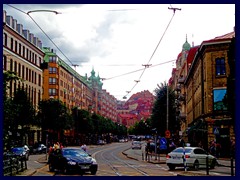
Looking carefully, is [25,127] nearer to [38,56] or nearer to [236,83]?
[38,56]

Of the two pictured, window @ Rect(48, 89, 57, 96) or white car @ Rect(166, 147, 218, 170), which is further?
window @ Rect(48, 89, 57, 96)

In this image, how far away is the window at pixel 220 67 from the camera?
44719mm

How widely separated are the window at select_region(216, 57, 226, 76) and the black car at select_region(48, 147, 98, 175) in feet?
75.7

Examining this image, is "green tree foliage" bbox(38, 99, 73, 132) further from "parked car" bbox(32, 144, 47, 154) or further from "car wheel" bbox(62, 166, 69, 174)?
"car wheel" bbox(62, 166, 69, 174)

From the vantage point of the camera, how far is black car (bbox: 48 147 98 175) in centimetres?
2339

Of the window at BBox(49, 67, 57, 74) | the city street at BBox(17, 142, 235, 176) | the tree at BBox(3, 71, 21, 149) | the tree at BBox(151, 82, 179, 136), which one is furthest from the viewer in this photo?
the window at BBox(49, 67, 57, 74)

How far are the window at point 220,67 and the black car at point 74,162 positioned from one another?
2308cm

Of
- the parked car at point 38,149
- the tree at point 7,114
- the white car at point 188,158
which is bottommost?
the parked car at point 38,149

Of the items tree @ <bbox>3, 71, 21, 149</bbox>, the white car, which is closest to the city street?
the white car

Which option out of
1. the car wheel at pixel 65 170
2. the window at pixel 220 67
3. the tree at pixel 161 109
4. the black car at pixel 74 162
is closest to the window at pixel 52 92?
the tree at pixel 161 109

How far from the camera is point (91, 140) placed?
124 m

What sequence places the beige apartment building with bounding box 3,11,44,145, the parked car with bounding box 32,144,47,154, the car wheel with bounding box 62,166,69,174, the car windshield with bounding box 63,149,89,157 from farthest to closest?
the parked car with bounding box 32,144,47,154, the beige apartment building with bounding box 3,11,44,145, the car windshield with bounding box 63,149,89,157, the car wheel with bounding box 62,166,69,174

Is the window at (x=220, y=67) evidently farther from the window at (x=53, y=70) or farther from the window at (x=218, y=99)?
the window at (x=53, y=70)

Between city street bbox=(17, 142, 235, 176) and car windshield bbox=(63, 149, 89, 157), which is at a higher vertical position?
car windshield bbox=(63, 149, 89, 157)
